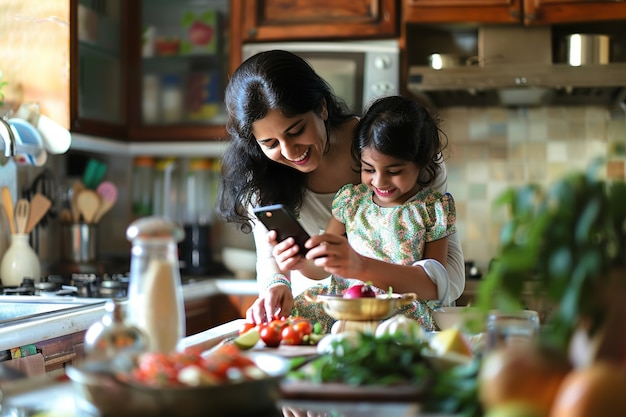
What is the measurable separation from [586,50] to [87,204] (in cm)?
205

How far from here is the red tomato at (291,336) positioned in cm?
156

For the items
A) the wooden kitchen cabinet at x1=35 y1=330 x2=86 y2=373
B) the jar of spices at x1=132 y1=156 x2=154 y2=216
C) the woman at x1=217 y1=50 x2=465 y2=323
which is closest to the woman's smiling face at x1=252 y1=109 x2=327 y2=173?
the woman at x1=217 y1=50 x2=465 y2=323

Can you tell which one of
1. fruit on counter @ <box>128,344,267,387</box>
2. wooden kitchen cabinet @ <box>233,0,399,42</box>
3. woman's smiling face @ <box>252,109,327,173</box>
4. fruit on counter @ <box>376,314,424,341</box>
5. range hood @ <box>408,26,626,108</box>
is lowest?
fruit on counter @ <box>376,314,424,341</box>

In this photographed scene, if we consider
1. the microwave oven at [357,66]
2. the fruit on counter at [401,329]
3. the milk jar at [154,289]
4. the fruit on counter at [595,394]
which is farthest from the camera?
the microwave oven at [357,66]

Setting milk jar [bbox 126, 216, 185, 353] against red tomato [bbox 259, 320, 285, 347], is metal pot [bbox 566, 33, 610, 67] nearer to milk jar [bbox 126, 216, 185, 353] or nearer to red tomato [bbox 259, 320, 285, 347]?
red tomato [bbox 259, 320, 285, 347]

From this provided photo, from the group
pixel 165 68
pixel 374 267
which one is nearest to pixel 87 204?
pixel 165 68

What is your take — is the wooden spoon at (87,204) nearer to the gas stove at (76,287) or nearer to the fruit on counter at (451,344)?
the gas stove at (76,287)

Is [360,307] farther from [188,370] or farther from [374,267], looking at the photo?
[188,370]

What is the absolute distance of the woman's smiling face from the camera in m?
2.03

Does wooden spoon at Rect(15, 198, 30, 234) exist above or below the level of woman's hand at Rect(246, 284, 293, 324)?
above

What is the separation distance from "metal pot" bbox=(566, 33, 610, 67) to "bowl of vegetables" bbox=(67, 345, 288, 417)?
2.50m

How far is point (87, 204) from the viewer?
347 centimetres

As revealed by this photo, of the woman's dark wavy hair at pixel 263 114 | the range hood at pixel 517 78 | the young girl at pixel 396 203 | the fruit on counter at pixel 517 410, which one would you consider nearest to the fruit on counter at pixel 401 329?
the fruit on counter at pixel 517 410

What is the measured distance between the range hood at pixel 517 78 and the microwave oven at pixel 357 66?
11 centimetres
